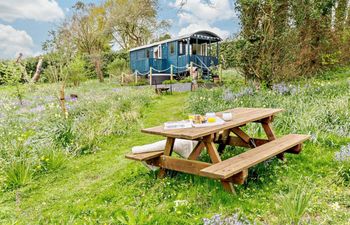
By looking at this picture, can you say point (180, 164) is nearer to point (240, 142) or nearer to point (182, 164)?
point (182, 164)

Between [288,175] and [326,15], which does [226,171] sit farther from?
[326,15]

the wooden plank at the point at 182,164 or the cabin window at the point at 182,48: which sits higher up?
the cabin window at the point at 182,48

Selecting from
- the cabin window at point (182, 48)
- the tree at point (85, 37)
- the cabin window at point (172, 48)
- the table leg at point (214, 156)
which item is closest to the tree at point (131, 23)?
the tree at point (85, 37)

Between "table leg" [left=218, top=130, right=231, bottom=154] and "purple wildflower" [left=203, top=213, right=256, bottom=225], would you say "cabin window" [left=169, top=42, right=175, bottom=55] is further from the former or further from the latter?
"purple wildflower" [left=203, top=213, right=256, bottom=225]

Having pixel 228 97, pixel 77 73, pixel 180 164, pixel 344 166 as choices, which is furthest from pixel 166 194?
pixel 77 73

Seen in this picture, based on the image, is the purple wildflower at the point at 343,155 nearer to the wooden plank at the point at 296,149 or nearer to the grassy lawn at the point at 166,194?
the grassy lawn at the point at 166,194

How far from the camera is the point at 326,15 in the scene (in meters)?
11.9

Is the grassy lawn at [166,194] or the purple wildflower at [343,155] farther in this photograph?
the purple wildflower at [343,155]

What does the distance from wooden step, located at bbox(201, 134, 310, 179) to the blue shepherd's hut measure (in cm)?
1346

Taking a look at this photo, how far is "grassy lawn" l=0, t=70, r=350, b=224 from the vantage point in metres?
2.61

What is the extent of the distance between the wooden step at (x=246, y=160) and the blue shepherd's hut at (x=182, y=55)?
13.5m

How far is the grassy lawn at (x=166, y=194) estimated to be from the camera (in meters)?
2.61

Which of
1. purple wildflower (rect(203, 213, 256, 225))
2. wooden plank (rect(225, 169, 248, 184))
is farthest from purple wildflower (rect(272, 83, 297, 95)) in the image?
purple wildflower (rect(203, 213, 256, 225))

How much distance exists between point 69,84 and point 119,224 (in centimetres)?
1577
